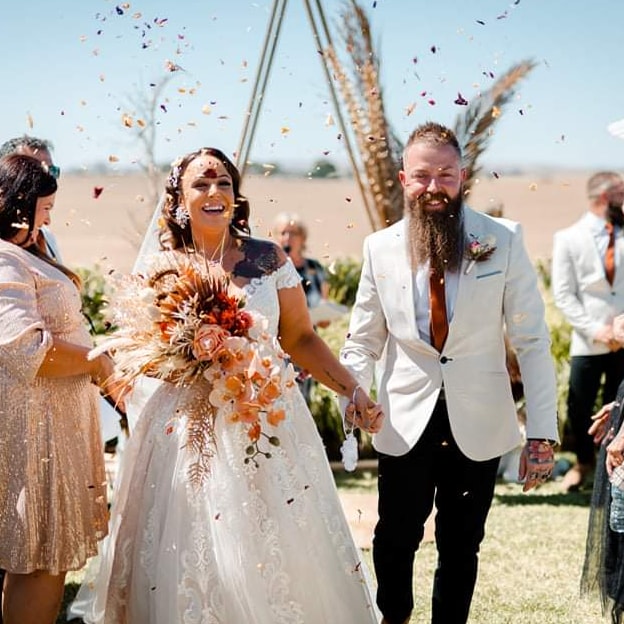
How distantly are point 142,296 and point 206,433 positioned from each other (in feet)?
1.73

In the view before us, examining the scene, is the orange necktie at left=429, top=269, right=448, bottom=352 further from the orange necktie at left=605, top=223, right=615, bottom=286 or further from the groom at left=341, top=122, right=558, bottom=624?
the orange necktie at left=605, top=223, right=615, bottom=286

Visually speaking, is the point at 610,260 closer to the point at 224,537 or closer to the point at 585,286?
the point at 585,286

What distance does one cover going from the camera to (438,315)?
13.0 ft

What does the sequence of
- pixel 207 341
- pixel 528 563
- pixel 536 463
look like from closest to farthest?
pixel 207 341
pixel 536 463
pixel 528 563

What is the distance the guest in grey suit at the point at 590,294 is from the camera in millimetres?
7137

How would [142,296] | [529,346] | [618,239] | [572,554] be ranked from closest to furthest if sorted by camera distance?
1. [142,296]
2. [529,346]
3. [572,554]
4. [618,239]

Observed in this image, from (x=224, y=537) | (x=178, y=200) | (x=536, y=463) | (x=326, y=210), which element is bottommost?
(x=224, y=537)

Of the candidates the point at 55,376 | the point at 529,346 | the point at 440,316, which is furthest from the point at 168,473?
the point at 529,346

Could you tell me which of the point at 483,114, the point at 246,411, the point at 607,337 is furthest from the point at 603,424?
the point at 483,114

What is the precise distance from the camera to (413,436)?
3.93m

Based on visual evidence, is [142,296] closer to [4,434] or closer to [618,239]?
[4,434]

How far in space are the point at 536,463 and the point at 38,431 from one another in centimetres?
180

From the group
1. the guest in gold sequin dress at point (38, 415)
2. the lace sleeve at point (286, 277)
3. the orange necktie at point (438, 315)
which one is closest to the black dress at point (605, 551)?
the orange necktie at point (438, 315)

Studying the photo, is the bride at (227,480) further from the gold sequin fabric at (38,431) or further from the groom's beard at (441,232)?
the groom's beard at (441,232)
